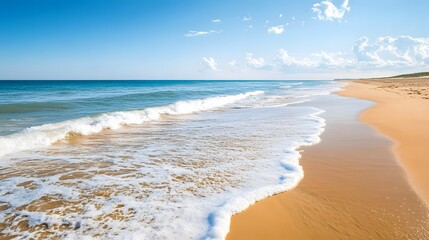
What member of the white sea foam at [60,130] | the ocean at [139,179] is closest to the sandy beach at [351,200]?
the ocean at [139,179]

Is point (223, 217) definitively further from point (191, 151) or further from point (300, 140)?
point (300, 140)

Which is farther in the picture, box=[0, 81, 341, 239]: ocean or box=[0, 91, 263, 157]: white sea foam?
box=[0, 91, 263, 157]: white sea foam

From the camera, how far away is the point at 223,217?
3750 mm

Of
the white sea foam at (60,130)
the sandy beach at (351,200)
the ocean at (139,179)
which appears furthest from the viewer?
the white sea foam at (60,130)

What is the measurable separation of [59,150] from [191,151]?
142 inches

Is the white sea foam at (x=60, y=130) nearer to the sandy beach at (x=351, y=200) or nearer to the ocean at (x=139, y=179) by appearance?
the ocean at (x=139, y=179)

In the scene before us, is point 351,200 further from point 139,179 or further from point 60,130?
point 60,130

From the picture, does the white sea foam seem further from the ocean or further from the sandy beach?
the sandy beach

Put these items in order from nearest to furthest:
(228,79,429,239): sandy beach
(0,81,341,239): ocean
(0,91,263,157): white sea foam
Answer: (228,79,429,239): sandy beach
(0,81,341,239): ocean
(0,91,263,157): white sea foam

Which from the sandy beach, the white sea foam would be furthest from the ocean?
the sandy beach

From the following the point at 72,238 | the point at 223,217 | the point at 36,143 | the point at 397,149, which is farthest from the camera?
the point at 36,143

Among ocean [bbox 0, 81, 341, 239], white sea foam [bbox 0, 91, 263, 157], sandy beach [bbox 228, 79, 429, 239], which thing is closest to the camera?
sandy beach [bbox 228, 79, 429, 239]

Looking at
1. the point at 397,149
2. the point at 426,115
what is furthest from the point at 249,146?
the point at 426,115

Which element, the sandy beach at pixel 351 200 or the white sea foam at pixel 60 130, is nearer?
the sandy beach at pixel 351 200
